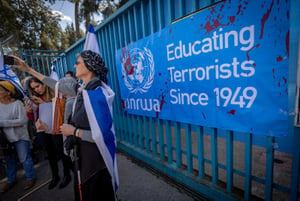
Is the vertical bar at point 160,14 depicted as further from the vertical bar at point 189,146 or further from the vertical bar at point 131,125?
the vertical bar at point 131,125

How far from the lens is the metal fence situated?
4.82ft

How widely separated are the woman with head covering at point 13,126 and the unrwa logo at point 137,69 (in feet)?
6.16

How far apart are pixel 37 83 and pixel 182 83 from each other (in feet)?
7.25

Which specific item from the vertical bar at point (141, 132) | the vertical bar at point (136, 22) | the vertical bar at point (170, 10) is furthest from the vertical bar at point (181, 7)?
the vertical bar at point (141, 132)

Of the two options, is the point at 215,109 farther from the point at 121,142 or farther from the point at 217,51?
the point at 121,142

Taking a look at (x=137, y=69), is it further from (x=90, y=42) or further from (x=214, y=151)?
(x=214, y=151)

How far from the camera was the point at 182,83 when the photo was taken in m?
1.92

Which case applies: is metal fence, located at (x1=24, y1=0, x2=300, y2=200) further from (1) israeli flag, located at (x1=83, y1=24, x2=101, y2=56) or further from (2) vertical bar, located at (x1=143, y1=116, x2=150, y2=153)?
(1) israeli flag, located at (x1=83, y1=24, x2=101, y2=56)

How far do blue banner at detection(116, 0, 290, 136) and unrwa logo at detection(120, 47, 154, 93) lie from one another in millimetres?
46

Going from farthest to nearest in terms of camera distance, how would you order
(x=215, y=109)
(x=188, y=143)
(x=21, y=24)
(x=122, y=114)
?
(x=21, y=24), (x=122, y=114), (x=188, y=143), (x=215, y=109)

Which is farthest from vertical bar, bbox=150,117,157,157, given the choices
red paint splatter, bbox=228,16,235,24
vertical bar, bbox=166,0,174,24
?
red paint splatter, bbox=228,16,235,24

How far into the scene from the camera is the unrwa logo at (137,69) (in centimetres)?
231

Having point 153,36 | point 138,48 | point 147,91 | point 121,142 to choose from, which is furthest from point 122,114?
point 153,36

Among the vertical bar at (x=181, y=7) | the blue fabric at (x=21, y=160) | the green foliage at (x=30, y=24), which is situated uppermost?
the green foliage at (x=30, y=24)
